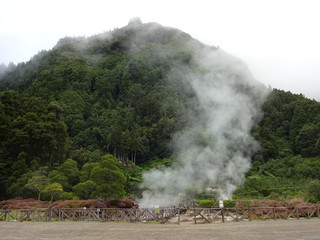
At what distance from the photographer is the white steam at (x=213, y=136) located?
4238 centimetres

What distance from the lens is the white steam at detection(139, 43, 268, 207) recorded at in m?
42.4

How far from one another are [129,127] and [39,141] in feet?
105

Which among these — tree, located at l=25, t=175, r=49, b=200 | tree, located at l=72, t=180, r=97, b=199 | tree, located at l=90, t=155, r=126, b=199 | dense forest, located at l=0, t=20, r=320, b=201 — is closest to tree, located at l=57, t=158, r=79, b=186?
dense forest, located at l=0, t=20, r=320, b=201

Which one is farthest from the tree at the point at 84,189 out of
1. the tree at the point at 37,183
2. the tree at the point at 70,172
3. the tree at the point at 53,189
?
the tree at the point at 70,172

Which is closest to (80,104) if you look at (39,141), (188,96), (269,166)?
(188,96)

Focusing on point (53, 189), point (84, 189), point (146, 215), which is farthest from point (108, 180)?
point (146, 215)

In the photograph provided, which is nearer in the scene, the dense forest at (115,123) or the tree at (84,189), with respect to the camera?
the tree at (84,189)

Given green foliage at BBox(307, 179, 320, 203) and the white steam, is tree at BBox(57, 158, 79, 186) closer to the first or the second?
the white steam

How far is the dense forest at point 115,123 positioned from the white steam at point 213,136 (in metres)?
2.46

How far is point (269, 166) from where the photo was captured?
5259cm

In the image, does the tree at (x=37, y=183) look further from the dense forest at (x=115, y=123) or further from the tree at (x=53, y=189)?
the tree at (x=53, y=189)

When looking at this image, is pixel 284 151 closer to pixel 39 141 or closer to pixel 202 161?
pixel 202 161

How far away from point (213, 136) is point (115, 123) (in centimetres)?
→ 2321

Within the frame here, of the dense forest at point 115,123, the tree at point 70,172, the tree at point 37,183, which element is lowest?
the tree at point 37,183
